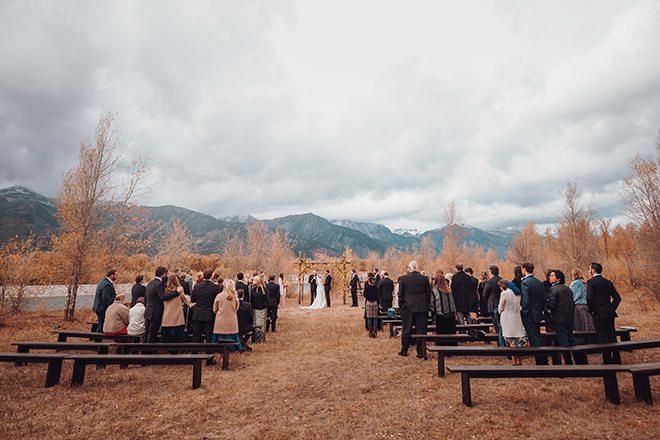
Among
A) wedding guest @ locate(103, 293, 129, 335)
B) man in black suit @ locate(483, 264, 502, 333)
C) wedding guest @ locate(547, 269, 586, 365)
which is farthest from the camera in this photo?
man in black suit @ locate(483, 264, 502, 333)

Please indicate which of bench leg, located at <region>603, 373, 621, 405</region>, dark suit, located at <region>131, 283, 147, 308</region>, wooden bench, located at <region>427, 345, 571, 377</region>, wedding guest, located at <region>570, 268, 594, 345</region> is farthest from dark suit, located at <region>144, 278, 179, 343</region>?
wedding guest, located at <region>570, 268, 594, 345</region>

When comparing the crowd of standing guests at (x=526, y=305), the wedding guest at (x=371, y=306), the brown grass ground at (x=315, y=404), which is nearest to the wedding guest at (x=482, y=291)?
the crowd of standing guests at (x=526, y=305)

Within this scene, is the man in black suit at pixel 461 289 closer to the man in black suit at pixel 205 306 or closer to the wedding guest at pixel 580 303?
the wedding guest at pixel 580 303

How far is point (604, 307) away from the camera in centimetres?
621

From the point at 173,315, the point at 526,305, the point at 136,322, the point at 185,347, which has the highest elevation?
the point at 526,305

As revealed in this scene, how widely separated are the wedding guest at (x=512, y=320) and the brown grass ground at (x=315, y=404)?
854mm

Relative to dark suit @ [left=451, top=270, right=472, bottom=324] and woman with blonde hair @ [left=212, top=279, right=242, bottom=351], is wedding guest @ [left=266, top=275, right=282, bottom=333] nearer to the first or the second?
woman with blonde hair @ [left=212, top=279, right=242, bottom=351]

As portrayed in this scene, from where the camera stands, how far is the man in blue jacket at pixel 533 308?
591 centimetres

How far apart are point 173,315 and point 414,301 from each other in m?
6.00

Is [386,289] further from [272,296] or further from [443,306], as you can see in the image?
[272,296]

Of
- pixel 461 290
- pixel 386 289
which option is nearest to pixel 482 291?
pixel 461 290

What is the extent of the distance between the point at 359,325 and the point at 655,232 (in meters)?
16.9

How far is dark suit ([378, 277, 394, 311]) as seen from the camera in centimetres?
1151

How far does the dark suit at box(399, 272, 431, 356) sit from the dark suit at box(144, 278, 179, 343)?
18.7ft
